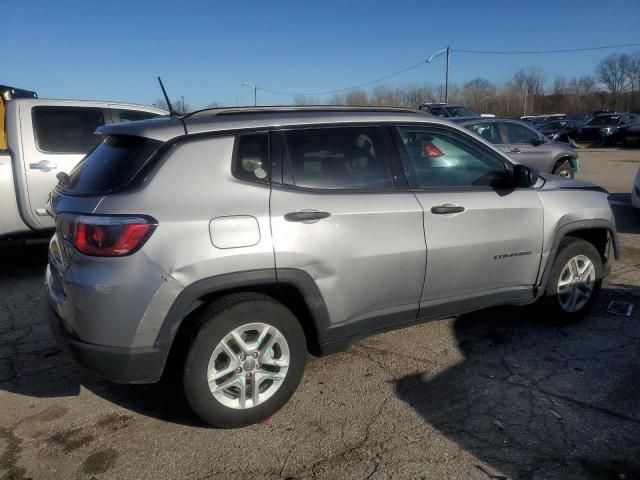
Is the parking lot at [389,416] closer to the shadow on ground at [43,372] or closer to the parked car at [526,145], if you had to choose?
the shadow on ground at [43,372]

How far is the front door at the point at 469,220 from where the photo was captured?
11.3 feet

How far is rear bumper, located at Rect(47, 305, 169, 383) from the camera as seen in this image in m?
2.68

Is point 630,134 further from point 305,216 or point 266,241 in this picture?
point 266,241

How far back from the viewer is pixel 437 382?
3.49 metres

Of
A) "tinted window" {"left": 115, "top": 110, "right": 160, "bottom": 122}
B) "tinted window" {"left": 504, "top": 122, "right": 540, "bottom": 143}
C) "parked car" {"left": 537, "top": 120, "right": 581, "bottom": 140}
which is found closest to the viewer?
"tinted window" {"left": 115, "top": 110, "right": 160, "bottom": 122}

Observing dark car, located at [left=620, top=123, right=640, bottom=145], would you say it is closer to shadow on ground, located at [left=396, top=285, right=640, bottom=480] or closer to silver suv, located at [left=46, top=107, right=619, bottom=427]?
shadow on ground, located at [left=396, top=285, right=640, bottom=480]

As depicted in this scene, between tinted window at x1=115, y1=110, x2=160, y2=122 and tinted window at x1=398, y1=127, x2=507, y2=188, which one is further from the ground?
tinted window at x1=115, y1=110, x2=160, y2=122

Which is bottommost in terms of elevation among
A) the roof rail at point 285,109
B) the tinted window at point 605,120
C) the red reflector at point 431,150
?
the red reflector at point 431,150

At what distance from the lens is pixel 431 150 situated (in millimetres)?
3643

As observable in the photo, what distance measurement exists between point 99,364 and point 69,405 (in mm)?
848

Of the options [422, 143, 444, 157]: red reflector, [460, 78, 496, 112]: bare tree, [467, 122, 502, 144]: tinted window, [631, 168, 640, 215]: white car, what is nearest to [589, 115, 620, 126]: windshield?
[467, 122, 502, 144]: tinted window

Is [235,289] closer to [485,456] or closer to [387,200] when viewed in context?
[387,200]

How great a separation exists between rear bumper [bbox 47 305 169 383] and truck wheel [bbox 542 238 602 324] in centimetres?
300

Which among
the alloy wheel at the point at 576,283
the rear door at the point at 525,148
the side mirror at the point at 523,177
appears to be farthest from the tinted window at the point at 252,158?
the rear door at the point at 525,148
